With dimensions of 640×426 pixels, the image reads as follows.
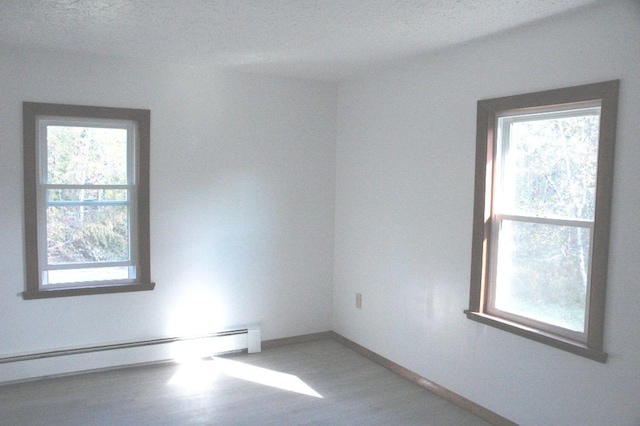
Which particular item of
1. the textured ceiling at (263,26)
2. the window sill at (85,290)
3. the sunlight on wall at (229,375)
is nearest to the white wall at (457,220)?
the textured ceiling at (263,26)

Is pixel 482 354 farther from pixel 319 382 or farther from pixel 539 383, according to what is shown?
pixel 319 382

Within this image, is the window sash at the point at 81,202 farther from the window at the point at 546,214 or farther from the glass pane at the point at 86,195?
the window at the point at 546,214

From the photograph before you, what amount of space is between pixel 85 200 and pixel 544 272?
3.38 m

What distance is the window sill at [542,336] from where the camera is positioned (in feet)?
8.65

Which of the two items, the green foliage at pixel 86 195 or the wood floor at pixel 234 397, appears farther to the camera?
the green foliage at pixel 86 195

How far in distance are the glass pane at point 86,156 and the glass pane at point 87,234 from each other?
0.23 meters

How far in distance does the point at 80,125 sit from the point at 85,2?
1481 mm

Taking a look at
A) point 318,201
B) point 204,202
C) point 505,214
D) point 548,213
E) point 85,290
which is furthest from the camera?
point 318,201

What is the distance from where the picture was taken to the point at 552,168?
9.71 feet

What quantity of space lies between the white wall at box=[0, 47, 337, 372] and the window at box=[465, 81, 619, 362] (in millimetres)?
1878

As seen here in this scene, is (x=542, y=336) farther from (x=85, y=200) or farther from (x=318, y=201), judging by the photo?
(x=85, y=200)

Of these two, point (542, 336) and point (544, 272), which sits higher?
point (544, 272)

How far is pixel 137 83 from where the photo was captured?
403 cm

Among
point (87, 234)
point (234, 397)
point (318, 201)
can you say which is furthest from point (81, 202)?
point (318, 201)
